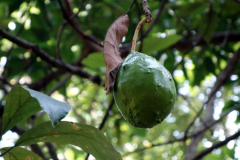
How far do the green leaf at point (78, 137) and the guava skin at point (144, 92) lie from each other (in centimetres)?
15

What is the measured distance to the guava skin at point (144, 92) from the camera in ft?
2.92

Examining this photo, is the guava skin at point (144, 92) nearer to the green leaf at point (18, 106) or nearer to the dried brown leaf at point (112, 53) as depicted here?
the dried brown leaf at point (112, 53)

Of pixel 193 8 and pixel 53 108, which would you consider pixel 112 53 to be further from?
pixel 193 8

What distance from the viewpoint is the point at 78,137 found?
1025 millimetres

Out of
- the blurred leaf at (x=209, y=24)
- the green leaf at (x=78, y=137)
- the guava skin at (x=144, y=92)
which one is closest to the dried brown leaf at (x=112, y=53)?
the guava skin at (x=144, y=92)

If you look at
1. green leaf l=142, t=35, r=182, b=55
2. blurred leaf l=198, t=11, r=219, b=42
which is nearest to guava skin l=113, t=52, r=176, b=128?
green leaf l=142, t=35, r=182, b=55

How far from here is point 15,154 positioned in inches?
43.2

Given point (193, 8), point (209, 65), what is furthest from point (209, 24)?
point (209, 65)

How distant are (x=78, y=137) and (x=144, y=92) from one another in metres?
0.34

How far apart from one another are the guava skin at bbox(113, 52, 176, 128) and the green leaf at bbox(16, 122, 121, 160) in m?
0.15

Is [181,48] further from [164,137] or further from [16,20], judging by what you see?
[164,137]

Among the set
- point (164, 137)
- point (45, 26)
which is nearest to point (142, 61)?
point (45, 26)

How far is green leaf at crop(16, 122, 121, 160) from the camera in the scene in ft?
3.30

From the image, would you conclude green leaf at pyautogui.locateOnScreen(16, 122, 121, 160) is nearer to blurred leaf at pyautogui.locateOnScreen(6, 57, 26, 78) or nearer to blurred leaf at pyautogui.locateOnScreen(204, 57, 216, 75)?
blurred leaf at pyautogui.locateOnScreen(6, 57, 26, 78)
